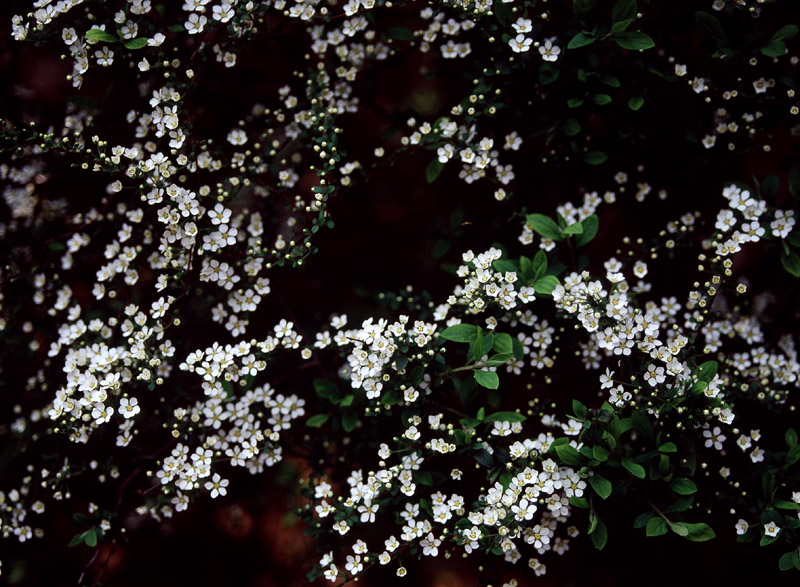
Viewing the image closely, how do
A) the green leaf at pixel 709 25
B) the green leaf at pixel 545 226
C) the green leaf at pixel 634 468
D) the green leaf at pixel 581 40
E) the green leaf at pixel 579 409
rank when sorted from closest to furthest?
1. the green leaf at pixel 634 468
2. the green leaf at pixel 579 409
3. the green leaf at pixel 581 40
4. the green leaf at pixel 709 25
5. the green leaf at pixel 545 226

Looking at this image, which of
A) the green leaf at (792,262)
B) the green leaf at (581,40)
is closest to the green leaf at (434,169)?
the green leaf at (581,40)

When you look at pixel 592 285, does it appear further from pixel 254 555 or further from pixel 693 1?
pixel 254 555

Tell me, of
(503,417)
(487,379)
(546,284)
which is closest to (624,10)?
(546,284)

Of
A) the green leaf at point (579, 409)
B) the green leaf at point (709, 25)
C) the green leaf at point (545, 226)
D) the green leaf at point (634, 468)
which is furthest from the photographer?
the green leaf at point (545, 226)

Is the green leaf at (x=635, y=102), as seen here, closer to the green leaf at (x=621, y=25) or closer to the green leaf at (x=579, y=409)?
the green leaf at (x=621, y=25)

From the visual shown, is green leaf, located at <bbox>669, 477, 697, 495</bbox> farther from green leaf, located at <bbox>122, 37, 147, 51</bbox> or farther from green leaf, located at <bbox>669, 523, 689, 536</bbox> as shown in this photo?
green leaf, located at <bbox>122, 37, 147, 51</bbox>

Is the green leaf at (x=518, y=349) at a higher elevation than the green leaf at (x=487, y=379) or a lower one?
lower
